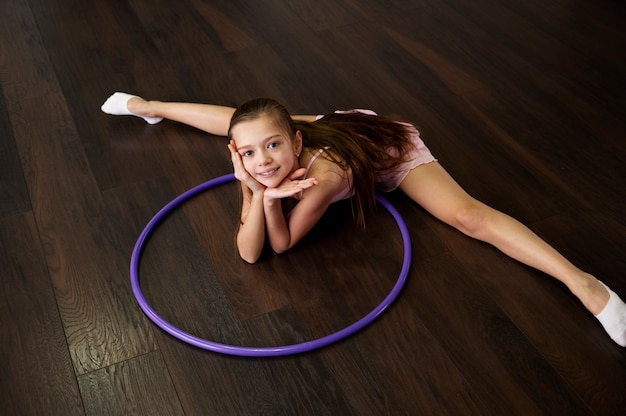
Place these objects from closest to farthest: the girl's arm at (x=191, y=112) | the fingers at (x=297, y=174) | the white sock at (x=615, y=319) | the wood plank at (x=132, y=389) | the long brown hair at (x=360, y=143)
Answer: the wood plank at (x=132, y=389)
the white sock at (x=615, y=319)
the fingers at (x=297, y=174)
the long brown hair at (x=360, y=143)
the girl's arm at (x=191, y=112)

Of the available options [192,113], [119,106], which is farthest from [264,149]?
[119,106]

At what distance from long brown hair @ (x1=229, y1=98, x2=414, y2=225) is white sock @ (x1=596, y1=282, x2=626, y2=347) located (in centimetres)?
72

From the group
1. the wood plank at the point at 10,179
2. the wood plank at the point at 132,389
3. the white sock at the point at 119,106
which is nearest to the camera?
the wood plank at the point at 132,389

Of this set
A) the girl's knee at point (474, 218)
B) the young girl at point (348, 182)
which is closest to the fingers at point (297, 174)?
the young girl at point (348, 182)

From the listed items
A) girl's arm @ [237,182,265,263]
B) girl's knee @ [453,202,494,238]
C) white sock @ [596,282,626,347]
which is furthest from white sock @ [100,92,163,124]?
white sock @ [596,282,626,347]

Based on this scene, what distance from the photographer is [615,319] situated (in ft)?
5.91

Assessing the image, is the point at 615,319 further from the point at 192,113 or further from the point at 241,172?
the point at 192,113

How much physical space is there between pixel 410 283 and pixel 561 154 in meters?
0.87

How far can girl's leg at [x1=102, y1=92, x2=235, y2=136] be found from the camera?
98.6 inches

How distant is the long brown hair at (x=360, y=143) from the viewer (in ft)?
6.65

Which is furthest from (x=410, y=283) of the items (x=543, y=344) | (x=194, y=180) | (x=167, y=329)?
(x=194, y=180)

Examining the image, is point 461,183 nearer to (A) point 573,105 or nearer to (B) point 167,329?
(A) point 573,105

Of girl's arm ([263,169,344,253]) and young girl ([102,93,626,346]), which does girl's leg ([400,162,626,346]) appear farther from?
girl's arm ([263,169,344,253])

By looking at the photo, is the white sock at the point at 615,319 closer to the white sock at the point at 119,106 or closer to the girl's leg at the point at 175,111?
the girl's leg at the point at 175,111
